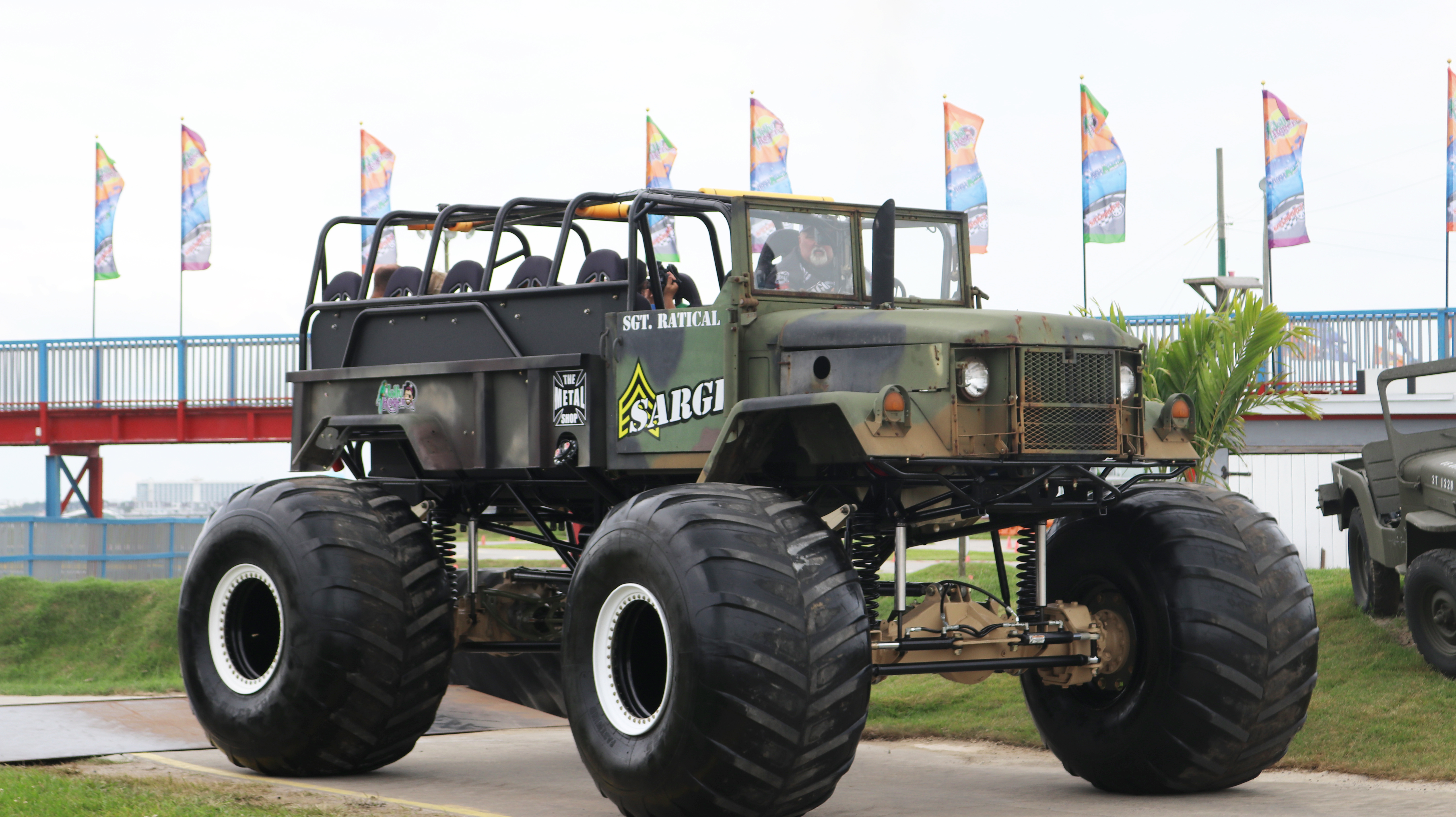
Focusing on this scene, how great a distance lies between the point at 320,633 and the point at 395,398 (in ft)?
6.36

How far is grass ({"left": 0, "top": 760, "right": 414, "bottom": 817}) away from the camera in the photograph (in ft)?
25.9

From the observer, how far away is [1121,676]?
30.9ft

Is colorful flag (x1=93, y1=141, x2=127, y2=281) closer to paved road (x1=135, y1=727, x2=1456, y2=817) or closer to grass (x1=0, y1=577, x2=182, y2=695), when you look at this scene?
grass (x1=0, y1=577, x2=182, y2=695)

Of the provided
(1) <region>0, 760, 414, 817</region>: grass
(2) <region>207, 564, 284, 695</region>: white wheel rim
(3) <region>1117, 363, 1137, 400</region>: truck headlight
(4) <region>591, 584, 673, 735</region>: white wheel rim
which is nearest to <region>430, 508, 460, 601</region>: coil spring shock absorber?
(2) <region>207, 564, 284, 695</region>: white wheel rim

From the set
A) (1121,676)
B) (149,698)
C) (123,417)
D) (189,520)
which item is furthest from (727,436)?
(123,417)

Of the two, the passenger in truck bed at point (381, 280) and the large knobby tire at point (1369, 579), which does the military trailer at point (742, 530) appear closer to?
the passenger in truck bed at point (381, 280)

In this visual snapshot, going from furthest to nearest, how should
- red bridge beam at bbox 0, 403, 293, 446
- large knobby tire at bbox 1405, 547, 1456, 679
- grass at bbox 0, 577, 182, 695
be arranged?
red bridge beam at bbox 0, 403, 293, 446
grass at bbox 0, 577, 182, 695
large knobby tire at bbox 1405, 547, 1456, 679

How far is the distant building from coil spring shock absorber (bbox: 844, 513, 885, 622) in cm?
421

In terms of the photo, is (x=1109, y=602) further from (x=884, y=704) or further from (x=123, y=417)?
(x=123, y=417)

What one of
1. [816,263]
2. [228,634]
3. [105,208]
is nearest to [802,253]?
[816,263]

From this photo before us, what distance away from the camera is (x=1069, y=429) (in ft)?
27.9

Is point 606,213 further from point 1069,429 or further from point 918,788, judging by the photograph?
point 918,788

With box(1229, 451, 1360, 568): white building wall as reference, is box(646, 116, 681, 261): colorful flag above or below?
above

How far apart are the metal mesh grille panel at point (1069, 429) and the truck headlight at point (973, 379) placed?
0.25m
